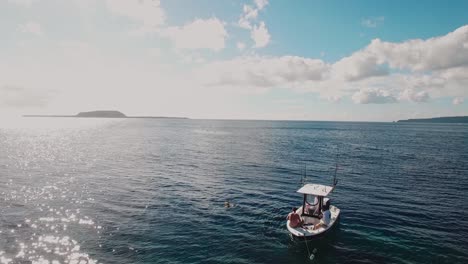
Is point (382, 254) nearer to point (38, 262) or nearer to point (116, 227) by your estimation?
point (116, 227)

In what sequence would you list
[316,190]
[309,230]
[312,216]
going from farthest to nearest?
[316,190] < [312,216] < [309,230]

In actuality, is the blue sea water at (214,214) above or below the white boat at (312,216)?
below

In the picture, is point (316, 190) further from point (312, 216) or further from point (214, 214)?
point (214, 214)

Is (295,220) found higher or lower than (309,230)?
higher

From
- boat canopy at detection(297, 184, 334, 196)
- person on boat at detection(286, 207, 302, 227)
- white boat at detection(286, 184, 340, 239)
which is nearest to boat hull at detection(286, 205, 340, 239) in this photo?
white boat at detection(286, 184, 340, 239)

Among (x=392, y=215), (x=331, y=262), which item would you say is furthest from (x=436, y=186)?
(x=331, y=262)

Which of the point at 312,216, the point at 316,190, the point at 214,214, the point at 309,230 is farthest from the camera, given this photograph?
the point at 214,214

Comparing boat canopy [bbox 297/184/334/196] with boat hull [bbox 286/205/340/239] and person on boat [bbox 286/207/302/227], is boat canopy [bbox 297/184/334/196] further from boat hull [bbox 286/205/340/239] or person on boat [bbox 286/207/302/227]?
person on boat [bbox 286/207/302/227]

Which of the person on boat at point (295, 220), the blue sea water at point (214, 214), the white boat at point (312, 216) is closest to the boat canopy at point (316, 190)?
the white boat at point (312, 216)

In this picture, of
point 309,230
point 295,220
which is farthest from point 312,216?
point 295,220

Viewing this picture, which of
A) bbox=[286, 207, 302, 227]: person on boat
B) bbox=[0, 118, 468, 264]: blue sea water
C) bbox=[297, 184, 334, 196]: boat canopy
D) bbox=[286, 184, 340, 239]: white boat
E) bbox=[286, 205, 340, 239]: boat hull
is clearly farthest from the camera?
bbox=[297, 184, 334, 196]: boat canopy

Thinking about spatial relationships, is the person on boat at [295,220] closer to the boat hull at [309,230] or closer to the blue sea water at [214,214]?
the boat hull at [309,230]
